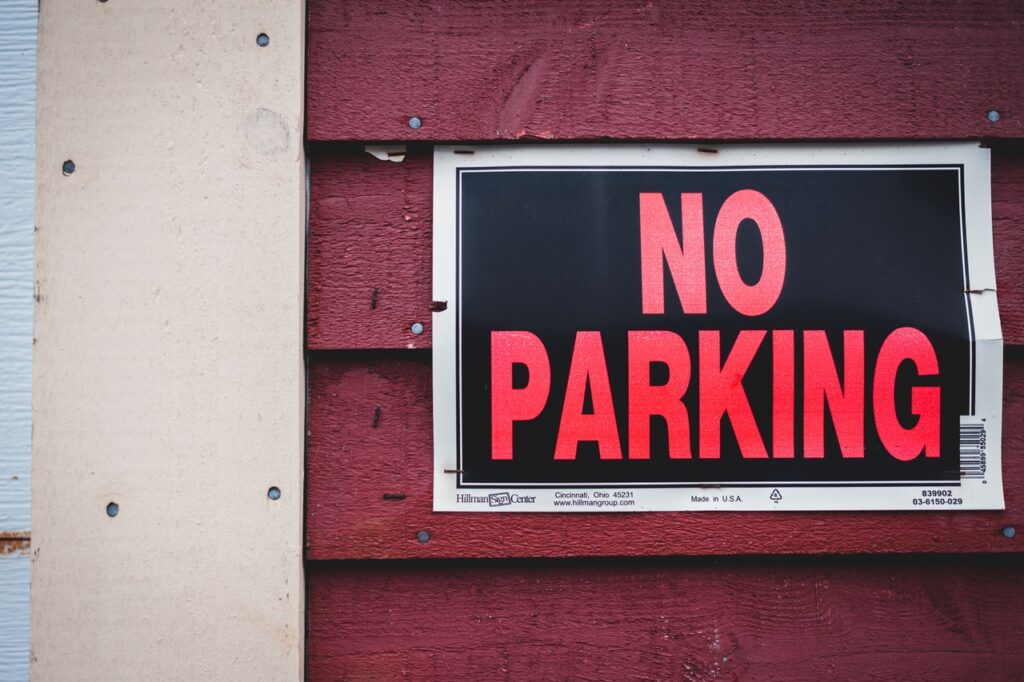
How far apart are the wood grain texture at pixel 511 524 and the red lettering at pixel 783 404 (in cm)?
9

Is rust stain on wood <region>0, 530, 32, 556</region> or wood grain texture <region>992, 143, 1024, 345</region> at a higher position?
wood grain texture <region>992, 143, 1024, 345</region>

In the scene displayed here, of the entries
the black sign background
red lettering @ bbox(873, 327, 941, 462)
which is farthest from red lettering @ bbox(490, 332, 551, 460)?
red lettering @ bbox(873, 327, 941, 462)

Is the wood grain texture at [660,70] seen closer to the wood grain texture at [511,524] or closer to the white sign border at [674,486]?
the white sign border at [674,486]

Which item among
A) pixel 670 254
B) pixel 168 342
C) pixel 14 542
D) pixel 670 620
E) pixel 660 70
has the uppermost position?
pixel 660 70

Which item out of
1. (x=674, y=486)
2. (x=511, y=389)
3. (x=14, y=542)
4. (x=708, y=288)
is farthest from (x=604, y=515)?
(x=14, y=542)

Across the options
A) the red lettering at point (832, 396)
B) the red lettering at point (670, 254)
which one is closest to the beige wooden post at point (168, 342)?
the red lettering at point (670, 254)

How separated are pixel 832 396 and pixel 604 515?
344mm

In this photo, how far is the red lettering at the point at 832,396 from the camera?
2.82 ft

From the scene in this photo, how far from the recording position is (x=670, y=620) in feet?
2.87

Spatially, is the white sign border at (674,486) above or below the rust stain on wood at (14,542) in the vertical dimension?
above

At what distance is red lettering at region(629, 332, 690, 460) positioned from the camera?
2.82ft

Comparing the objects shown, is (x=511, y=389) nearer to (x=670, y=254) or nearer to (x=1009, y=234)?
(x=670, y=254)

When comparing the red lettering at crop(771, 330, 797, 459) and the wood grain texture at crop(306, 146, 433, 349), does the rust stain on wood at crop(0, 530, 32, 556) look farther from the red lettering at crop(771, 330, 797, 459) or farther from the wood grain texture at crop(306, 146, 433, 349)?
the red lettering at crop(771, 330, 797, 459)

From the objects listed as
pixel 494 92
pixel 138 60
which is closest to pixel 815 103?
pixel 494 92
